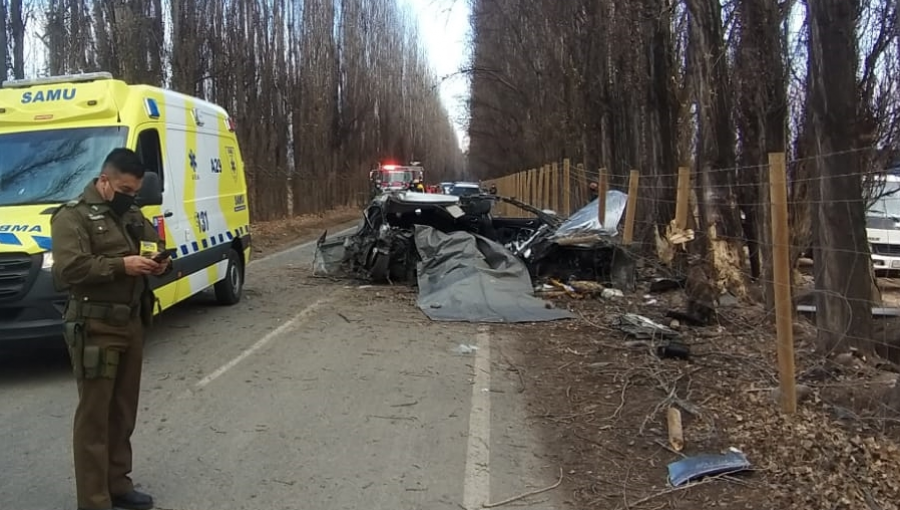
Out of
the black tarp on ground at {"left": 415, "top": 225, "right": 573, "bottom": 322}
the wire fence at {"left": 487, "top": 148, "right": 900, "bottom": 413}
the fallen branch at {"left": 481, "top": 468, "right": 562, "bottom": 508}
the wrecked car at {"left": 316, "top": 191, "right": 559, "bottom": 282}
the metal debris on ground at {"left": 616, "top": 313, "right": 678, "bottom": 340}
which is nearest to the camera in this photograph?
the fallen branch at {"left": 481, "top": 468, "right": 562, "bottom": 508}

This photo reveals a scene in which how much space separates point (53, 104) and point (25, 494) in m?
4.69

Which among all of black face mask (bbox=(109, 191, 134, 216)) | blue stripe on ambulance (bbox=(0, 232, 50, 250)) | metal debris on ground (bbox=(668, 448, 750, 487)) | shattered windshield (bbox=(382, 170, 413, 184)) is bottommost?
metal debris on ground (bbox=(668, 448, 750, 487))

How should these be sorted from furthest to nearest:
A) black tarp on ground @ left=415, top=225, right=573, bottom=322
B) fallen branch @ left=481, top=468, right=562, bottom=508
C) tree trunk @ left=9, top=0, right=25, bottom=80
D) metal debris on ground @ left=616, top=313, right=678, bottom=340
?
1. tree trunk @ left=9, top=0, right=25, bottom=80
2. black tarp on ground @ left=415, top=225, right=573, bottom=322
3. metal debris on ground @ left=616, top=313, right=678, bottom=340
4. fallen branch @ left=481, top=468, right=562, bottom=508

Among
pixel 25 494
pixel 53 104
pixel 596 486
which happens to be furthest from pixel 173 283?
pixel 596 486

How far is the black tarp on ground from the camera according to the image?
9930 mm

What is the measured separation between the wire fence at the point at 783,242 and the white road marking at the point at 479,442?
2.19 m

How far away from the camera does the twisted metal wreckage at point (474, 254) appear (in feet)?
33.9

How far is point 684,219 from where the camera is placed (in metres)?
10.1

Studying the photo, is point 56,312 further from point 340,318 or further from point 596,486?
point 596,486

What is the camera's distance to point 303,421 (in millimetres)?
5660

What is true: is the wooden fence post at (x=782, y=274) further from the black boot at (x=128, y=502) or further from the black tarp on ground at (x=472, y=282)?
the black tarp on ground at (x=472, y=282)

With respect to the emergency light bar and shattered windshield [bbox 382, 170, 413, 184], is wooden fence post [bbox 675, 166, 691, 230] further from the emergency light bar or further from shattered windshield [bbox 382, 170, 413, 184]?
shattered windshield [bbox 382, 170, 413, 184]

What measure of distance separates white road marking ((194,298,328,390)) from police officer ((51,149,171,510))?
2551mm

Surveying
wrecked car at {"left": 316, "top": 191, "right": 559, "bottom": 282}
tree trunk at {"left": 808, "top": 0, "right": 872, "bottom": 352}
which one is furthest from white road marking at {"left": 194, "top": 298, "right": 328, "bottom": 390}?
tree trunk at {"left": 808, "top": 0, "right": 872, "bottom": 352}
